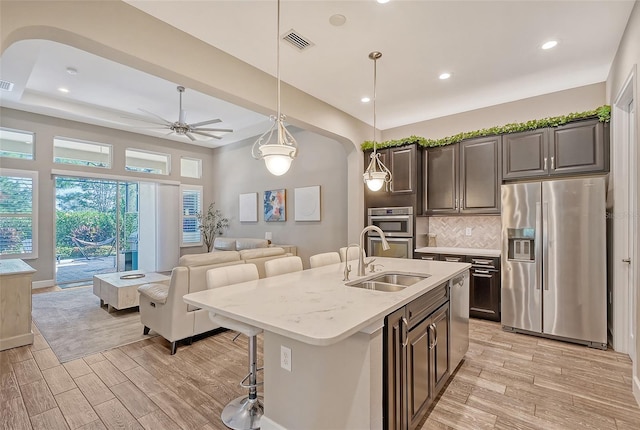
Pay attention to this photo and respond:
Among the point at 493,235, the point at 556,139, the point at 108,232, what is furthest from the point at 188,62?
the point at 108,232

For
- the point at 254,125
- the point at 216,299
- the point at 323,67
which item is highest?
the point at 254,125

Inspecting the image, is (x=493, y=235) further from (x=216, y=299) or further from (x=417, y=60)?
(x=216, y=299)

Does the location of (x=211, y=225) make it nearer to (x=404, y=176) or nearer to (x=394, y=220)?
(x=394, y=220)

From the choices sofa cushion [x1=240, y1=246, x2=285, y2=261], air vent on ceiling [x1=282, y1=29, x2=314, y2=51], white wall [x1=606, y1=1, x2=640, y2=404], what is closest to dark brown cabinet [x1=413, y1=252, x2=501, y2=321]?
white wall [x1=606, y1=1, x2=640, y2=404]

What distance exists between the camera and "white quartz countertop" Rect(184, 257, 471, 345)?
4.33 ft

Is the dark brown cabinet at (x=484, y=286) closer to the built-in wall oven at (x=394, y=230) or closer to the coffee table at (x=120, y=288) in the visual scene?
the built-in wall oven at (x=394, y=230)

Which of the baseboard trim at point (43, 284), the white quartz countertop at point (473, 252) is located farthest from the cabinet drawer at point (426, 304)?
the baseboard trim at point (43, 284)

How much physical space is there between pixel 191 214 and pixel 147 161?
167 cm

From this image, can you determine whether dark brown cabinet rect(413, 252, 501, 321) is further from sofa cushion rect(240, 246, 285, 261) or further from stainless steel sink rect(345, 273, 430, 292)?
sofa cushion rect(240, 246, 285, 261)

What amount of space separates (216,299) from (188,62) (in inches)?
86.6

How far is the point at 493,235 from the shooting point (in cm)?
443

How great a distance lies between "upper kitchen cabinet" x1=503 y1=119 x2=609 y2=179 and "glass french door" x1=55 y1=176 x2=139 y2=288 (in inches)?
306

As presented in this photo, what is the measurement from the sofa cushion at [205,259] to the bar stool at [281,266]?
869 millimetres

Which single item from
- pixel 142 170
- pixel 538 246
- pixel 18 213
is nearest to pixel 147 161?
pixel 142 170
